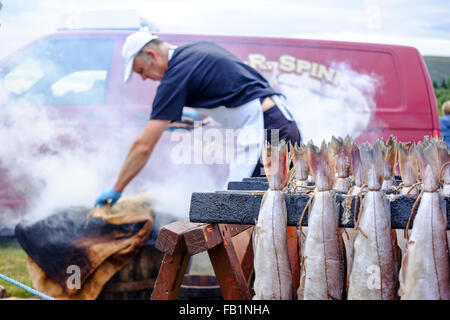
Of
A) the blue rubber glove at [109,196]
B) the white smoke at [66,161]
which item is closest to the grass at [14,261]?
the white smoke at [66,161]

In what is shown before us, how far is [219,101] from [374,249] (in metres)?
1.92

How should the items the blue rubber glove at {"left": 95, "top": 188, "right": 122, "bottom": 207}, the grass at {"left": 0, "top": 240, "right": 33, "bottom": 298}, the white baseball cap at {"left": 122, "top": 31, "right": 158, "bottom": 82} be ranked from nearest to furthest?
the white baseball cap at {"left": 122, "top": 31, "right": 158, "bottom": 82}
the blue rubber glove at {"left": 95, "top": 188, "right": 122, "bottom": 207}
the grass at {"left": 0, "top": 240, "right": 33, "bottom": 298}

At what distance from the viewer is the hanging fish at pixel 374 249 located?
1.03 metres

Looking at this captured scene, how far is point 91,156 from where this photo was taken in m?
3.87

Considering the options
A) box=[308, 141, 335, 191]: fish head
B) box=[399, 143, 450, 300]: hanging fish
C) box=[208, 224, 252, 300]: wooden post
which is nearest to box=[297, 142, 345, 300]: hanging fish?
box=[308, 141, 335, 191]: fish head

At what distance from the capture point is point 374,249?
1.03 meters

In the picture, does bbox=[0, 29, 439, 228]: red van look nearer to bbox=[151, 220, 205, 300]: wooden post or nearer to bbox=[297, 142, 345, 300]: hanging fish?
bbox=[151, 220, 205, 300]: wooden post

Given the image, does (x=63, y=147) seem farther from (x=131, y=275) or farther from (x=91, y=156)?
(x=131, y=275)

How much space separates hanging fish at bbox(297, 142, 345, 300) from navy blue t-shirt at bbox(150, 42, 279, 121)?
1.77 m

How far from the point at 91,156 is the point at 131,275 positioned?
1.21 metres

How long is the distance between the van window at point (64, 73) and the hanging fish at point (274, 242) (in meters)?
3.08

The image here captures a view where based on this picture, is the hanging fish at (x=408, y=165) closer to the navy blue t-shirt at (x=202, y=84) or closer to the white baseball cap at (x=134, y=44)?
the navy blue t-shirt at (x=202, y=84)

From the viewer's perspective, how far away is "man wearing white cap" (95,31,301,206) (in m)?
2.77

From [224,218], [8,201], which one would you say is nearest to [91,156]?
[8,201]
